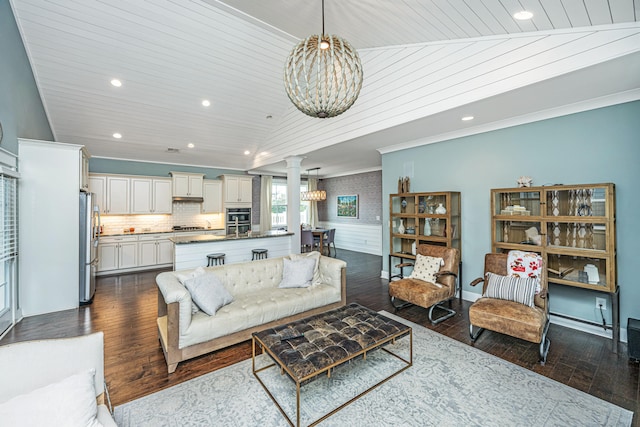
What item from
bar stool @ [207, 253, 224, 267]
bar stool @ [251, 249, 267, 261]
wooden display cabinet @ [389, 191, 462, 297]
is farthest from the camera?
bar stool @ [251, 249, 267, 261]

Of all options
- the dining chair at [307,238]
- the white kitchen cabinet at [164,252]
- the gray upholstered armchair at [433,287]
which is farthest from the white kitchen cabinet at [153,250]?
the gray upholstered armchair at [433,287]

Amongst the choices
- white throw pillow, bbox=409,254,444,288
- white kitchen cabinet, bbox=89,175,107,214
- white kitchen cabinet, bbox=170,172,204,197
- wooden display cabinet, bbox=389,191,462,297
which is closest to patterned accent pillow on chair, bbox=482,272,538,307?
white throw pillow, bbox=409,254,444,288

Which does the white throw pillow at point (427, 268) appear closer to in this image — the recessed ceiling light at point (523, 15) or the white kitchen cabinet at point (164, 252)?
the recessed ceiling light at point (523, 15)

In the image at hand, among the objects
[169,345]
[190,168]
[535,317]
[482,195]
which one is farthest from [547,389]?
[190,168]

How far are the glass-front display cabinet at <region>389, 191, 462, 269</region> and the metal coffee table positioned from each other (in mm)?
2391

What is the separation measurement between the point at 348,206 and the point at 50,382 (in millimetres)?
8693

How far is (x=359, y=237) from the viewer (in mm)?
9250

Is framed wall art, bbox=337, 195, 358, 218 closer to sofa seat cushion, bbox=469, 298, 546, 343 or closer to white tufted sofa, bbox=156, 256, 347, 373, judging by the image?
white tufted sofa, bbox=156, 256, 347, 373

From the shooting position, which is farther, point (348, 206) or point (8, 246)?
point (348, 206)

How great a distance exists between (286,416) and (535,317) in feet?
8.26

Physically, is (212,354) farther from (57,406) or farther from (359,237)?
(359,237)

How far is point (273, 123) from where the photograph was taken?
611cm

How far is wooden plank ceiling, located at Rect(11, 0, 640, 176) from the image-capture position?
246 centimetres

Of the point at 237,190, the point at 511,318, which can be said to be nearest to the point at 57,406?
the point at 511,318
